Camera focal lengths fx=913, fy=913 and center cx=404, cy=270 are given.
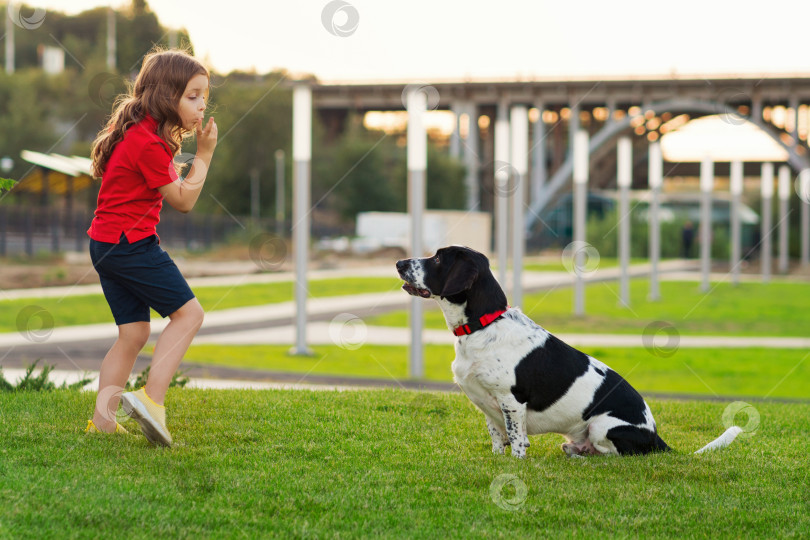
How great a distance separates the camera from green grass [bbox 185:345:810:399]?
11500 mm

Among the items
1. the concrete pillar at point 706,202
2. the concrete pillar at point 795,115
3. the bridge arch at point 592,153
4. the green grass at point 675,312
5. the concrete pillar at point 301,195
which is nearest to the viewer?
the concrete pillar at point 301,195

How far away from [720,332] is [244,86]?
42.5m

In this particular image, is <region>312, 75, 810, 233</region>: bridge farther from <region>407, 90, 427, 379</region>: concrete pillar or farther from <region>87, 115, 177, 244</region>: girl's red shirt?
<region>87, 115, 177, 244</region>: girl's red shirt

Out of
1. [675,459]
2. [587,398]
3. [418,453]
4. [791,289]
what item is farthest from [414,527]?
[791,289]

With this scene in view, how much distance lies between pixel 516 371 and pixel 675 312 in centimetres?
1867

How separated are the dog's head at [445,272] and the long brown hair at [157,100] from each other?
1.46 m

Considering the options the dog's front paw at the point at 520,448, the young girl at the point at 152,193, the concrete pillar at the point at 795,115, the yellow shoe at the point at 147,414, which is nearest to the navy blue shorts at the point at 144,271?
the young girl at the point at 152,193

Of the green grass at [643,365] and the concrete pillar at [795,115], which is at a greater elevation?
the concrete pillar at [795,115]

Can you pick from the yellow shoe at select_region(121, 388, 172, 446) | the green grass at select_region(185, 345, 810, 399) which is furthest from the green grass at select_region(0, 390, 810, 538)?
the green grass at select_region(185, 345, 810, 399)

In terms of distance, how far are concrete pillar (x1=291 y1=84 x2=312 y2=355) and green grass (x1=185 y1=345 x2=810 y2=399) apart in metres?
0.54

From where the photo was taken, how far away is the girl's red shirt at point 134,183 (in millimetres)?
4648

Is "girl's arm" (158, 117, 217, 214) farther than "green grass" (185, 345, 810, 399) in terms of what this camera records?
No

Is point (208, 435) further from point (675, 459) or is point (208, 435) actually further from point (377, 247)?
point (377, 247)

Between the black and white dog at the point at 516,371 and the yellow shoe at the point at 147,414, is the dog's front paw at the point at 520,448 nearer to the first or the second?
the black and white dog at the point at 516,371
